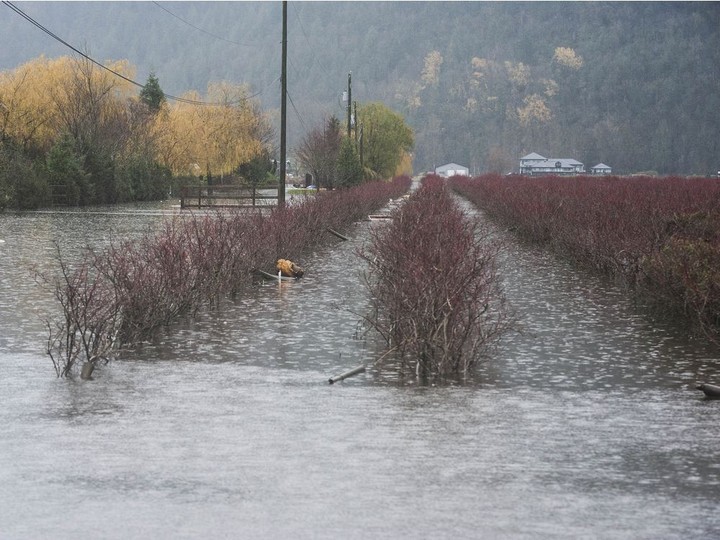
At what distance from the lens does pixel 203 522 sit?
623cm

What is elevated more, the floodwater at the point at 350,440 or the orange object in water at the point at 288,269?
the floodwater at the point at 350,440

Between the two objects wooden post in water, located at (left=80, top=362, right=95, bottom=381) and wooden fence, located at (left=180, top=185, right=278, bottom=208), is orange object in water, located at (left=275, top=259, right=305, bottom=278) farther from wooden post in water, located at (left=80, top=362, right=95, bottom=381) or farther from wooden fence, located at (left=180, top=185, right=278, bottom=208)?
wooden fence, located at (left=180, top=185, right=278, bottom=208)

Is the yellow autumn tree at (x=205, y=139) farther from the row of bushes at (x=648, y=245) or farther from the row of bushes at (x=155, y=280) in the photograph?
the row of bushes at (x=155, y=280)

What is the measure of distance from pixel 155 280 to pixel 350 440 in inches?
239

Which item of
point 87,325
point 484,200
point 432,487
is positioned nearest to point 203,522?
point 432,487

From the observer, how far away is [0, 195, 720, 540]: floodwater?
634 centimetres

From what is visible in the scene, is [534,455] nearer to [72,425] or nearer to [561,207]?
[72,425]

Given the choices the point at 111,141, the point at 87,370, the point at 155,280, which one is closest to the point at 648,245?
the point at 155,280

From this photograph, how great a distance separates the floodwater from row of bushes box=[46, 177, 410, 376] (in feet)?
1.02

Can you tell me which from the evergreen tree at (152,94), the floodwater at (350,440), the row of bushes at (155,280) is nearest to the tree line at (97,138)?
the evergreen tree at (152,94)

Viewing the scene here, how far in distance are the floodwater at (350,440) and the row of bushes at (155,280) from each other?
312 mm

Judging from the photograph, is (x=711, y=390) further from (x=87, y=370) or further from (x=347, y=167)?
(x=347, y=167)

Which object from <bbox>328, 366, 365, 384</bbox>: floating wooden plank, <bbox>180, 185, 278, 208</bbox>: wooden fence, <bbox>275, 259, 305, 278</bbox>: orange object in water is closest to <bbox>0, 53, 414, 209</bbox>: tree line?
<bbox>180, 185, 278, 208</bbox>: wooden fence

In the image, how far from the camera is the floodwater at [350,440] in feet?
20.8
